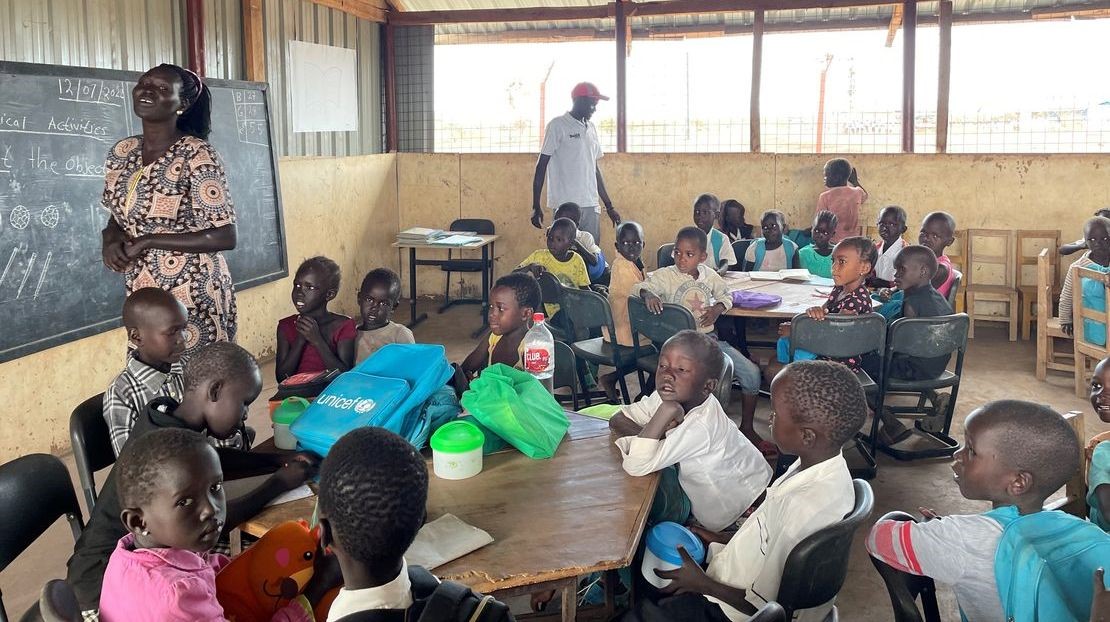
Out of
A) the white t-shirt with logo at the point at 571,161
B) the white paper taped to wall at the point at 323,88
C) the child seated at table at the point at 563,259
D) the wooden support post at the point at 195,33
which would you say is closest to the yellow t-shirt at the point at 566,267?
the child seated at table at the point at 563,259

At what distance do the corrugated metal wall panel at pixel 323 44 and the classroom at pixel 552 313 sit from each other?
42 millimetres

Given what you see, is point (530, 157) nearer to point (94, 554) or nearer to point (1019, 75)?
point (1019, 75)

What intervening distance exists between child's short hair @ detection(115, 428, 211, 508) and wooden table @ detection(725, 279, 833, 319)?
3.20 meters

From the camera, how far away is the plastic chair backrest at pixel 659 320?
13.3 ft

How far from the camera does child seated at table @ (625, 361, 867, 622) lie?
201 centimetres

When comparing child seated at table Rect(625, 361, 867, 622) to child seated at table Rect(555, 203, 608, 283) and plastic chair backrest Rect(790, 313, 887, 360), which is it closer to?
plastic chair backrest Rect(790, 313, 887, 360)

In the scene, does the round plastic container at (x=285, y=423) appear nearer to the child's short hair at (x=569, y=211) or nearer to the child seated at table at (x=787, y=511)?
the child seated at table at (x=787, y=511)

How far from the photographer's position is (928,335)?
4074mm

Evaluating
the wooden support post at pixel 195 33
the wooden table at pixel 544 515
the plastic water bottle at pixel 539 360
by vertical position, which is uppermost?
the wooden support post at pixel 195 33

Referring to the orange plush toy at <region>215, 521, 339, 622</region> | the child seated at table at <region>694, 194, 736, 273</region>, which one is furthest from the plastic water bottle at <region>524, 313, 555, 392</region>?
the child seated at table at <region>694, 194, 736, 273</region>

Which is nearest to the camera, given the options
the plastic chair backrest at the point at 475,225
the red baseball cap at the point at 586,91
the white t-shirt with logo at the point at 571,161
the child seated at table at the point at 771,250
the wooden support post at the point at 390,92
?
the child seated at table at the point at 771,250

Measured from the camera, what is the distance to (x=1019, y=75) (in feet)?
27.6

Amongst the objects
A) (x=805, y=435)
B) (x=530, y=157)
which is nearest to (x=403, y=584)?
(x=805, y=435)

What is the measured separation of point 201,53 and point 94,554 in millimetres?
4487
